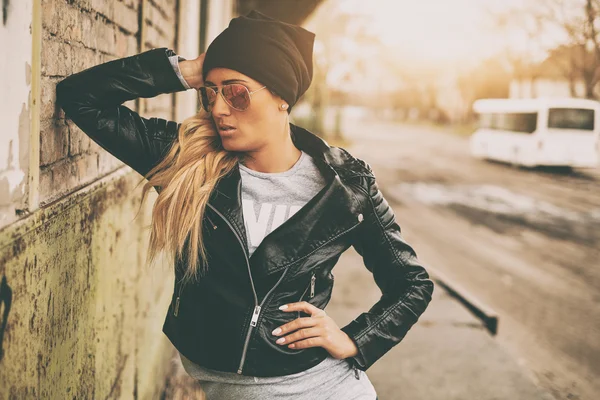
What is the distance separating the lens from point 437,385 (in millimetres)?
4059

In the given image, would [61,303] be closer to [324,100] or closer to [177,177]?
[177,177]

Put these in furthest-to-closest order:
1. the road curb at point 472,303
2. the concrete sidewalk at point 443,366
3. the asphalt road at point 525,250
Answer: the road curb at point 472,303 → the asphalt road at point 525,250 → the concrete sidewalk at point 443,366

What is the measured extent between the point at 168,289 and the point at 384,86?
3336 inches

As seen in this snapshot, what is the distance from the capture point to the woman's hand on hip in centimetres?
157

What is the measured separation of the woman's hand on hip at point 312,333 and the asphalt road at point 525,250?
321 cm

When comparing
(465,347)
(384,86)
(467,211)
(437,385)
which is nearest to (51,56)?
(437,385)

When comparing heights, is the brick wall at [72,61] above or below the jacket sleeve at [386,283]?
above

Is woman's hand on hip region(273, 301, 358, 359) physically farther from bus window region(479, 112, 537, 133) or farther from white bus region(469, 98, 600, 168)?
bus window region(479, 112, 537, 133)

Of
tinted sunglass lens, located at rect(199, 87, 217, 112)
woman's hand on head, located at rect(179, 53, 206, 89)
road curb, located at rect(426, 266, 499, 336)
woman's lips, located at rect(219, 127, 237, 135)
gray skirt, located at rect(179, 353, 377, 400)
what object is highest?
woman's hand on head, located at rect(179, 53, 206, 89)

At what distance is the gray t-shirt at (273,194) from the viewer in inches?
64.8

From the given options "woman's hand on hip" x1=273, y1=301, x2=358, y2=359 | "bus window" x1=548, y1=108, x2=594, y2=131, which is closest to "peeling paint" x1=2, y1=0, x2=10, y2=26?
"woman's hand on hip" x1=273, y1=301, x2=358, y2=359

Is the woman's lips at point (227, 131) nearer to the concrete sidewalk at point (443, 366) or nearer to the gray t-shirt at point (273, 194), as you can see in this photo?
the gray t-shirt at point (273, 194)

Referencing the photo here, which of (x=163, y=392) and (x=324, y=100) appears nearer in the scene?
(x=163, y=392)

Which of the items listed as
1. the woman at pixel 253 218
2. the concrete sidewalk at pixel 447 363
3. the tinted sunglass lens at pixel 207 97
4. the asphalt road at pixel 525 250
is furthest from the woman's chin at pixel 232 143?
the asphalt road at pixel 525 250
